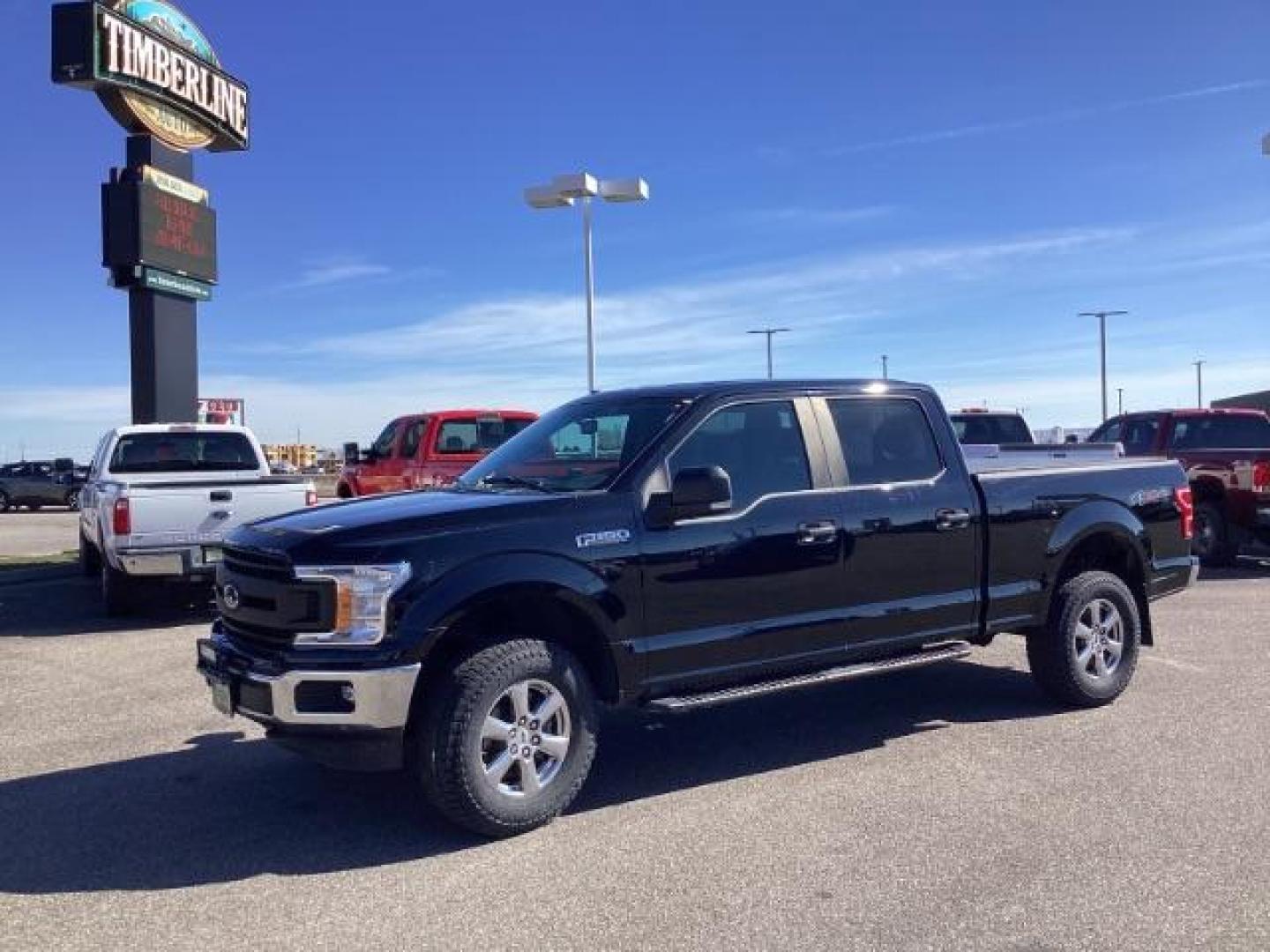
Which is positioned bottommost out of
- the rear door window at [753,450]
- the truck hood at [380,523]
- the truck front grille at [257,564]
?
the truck front grille at [257,564]

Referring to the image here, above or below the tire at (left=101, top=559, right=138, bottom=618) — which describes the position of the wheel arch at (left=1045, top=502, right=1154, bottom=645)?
above

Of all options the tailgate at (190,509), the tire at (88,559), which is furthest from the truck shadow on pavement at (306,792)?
the tire at (88,559)

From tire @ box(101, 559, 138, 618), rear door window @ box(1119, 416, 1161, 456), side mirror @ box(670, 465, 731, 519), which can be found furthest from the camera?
rear door window @ box(1119, 416, 1161, 456)

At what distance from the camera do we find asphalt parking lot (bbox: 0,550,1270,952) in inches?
151

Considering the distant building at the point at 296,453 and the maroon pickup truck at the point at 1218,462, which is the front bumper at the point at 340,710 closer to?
the maroon pickup truck at the point at 1218,462

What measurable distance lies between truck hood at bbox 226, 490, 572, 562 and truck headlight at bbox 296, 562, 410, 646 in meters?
0.07

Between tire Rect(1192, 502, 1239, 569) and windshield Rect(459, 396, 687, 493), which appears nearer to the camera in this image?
windshield Rect(459, 396, 687, 493)

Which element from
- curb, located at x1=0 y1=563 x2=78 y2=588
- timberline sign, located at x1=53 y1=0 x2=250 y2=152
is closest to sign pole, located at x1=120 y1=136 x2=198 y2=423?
timberline sign, located at x1=53 y1=0 x2=250 y2=152

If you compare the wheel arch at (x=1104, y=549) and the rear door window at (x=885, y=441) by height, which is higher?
the rear door window at (x=885, y=441)

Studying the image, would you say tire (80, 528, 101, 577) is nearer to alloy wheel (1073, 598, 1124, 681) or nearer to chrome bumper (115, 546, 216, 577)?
chrome bumper (115, 546, 216, 577)

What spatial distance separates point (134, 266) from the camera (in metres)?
15.7

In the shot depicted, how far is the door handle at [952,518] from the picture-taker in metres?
6.07

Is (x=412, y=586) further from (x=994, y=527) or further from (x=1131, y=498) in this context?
(x=1131, y=498)

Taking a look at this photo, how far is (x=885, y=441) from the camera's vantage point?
20.2 ft
